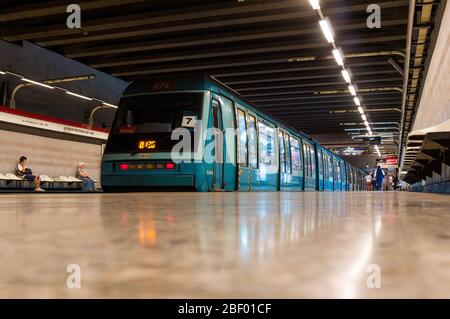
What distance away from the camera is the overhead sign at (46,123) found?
40.3 feet

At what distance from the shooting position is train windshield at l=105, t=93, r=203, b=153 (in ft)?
24.6

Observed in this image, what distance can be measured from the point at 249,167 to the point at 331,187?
34.7 feet

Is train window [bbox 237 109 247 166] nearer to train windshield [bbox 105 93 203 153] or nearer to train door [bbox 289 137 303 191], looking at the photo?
train windshield [bbox 105 93 203 153]

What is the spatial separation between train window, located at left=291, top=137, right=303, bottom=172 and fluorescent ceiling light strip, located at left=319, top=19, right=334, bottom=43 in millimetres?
3182

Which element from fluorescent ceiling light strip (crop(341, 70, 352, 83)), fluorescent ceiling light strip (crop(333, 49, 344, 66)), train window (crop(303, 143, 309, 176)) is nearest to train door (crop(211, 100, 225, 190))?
fluorescent ceiling light strip (crop(333, 49, 344, 66))

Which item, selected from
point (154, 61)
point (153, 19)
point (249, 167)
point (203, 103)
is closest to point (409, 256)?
point (203, 103)

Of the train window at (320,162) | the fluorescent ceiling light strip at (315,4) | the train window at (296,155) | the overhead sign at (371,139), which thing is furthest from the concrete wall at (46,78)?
the overhead sign at (371,139)

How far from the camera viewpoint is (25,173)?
13133mm

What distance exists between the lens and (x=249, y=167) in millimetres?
9125

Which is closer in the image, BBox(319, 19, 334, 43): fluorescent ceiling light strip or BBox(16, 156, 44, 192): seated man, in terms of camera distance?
BBox(319, 19, 334, 43): fluorescent ceiling light strip

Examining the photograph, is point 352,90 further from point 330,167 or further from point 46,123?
point 46,123

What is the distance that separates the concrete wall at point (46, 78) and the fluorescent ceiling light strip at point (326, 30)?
28.5 feet

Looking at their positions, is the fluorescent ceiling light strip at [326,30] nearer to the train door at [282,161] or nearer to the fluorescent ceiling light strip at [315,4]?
the fluorescent ceiling light strip at [315,4]

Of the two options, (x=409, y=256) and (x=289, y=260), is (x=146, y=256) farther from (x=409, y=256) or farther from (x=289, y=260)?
(x=409, y=256)
